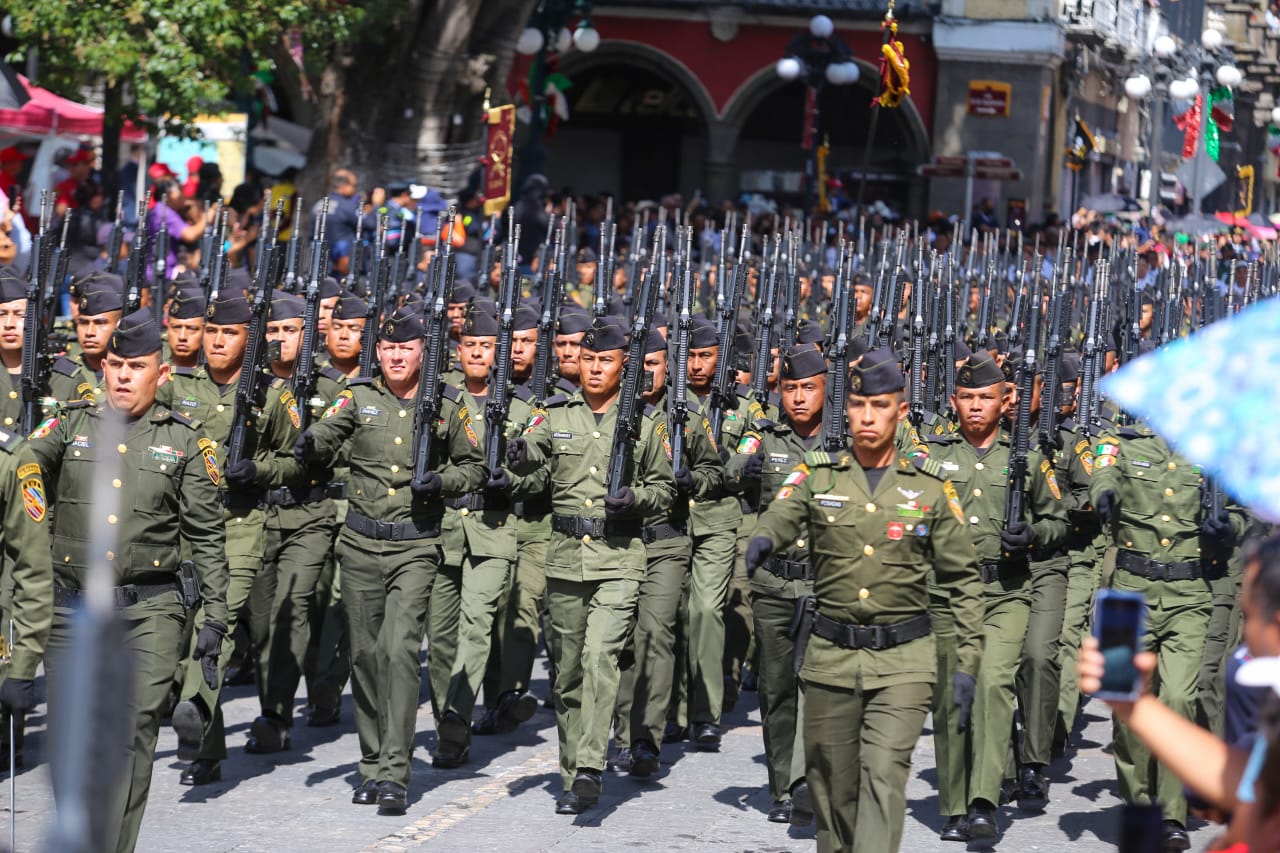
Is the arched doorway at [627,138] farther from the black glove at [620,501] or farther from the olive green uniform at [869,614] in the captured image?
the olive green uniform at [869,614]

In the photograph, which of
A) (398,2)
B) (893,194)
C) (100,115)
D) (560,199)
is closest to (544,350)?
(100,115)

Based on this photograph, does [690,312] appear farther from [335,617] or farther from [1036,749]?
[1036,749]

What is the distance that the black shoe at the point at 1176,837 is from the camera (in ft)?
27.8

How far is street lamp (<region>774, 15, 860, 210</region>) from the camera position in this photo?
3156 cm

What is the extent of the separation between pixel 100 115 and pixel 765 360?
7499mm

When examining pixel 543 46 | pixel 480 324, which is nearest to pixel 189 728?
pixel 480 324

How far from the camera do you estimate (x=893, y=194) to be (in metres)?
36.7

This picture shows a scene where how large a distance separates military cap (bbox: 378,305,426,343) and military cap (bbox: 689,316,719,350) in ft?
7.36

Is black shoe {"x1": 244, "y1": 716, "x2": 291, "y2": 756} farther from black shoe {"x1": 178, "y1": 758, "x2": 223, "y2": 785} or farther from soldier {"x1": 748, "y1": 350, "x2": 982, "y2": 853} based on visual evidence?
soldier {"x1": 748, "y1": 350, "x2": 982, "y2": 853}

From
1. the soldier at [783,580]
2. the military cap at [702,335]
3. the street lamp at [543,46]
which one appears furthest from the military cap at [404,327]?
the street lamp at [543,46]

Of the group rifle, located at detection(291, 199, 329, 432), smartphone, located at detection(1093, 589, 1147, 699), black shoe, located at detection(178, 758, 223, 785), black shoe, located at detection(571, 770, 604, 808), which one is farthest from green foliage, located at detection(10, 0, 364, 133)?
smartphone, located at detection(1093, 589, 1147, 699)

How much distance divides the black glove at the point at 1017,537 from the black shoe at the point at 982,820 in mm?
981

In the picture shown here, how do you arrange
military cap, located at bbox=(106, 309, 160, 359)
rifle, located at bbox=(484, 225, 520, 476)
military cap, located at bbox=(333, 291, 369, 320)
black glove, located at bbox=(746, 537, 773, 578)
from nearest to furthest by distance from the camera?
black glove, located at bbox=(746, 537, 773, 578) < military cap, located at bbox=(106, 309, 160, 359) < rifle, located at bbox=(484, 225, 520, 476) < military cap, located at bbox=(333, 291, 369, 320)

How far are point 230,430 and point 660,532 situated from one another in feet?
6.20
